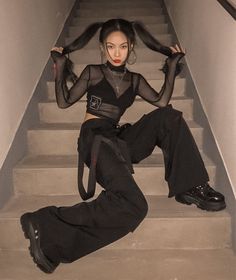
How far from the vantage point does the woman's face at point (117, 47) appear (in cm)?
184

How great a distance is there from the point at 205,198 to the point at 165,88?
64 cm

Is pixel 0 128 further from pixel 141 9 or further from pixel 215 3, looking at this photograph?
pixel 141 9

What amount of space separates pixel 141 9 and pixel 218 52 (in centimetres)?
230

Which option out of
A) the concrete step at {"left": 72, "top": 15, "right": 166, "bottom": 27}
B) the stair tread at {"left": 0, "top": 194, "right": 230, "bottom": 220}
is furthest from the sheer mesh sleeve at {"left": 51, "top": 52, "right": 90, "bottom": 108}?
the concrete step at {"left": 72, "top": 15, "right": 166, "bottom": 27}

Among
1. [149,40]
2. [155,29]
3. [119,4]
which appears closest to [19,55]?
[149,40]

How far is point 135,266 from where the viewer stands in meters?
1.62

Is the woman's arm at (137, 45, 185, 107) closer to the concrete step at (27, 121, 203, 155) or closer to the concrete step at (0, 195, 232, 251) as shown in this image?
the concrete step at (27, 121, 203, 155)

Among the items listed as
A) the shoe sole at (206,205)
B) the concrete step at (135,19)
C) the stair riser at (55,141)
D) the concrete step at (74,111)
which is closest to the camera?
the shoe sole at (206,205)

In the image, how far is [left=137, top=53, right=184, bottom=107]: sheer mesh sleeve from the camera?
1.96 metres

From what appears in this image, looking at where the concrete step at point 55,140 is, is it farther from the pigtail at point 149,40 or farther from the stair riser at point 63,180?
the pigtail at point 149,40

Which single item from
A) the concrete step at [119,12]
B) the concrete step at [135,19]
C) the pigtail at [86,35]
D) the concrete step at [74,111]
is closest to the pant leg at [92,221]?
the pigtail at [86,35]

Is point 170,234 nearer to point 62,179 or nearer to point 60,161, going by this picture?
point 62,179

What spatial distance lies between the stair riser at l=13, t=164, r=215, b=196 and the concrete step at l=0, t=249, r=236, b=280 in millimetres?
387

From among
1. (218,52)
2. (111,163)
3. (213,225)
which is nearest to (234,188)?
(213,225)
